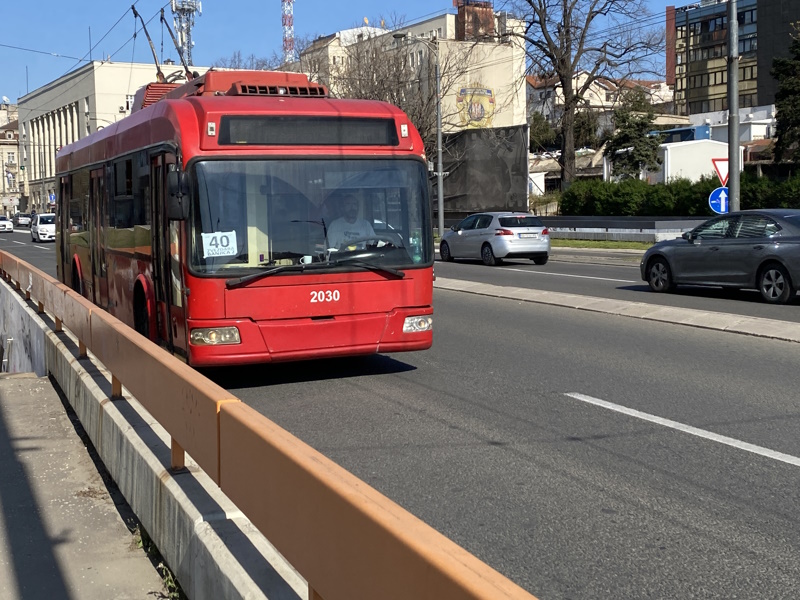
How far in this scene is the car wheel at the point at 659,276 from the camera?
18578mm

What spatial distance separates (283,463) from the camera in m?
3.54

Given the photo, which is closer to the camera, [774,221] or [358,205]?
[358,205]

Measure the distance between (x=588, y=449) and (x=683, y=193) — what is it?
3768 cm

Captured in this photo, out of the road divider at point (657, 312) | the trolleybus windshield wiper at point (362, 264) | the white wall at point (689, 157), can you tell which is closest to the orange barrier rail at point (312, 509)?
the trolleybus windshield wiper at point (362, 264)

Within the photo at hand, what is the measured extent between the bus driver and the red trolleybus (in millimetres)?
12

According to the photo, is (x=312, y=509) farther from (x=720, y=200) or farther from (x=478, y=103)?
(x=478, y=103)

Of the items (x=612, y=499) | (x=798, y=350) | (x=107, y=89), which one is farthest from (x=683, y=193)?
(x=107, y=89)

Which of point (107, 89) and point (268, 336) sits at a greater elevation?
point (107, 89)

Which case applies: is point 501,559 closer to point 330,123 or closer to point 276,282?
point 276,282

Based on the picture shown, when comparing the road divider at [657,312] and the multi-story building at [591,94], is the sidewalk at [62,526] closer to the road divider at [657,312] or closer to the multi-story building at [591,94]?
the road divider at [657,312]

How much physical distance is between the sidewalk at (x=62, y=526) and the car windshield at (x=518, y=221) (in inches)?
790

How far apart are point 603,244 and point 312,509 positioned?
116 feet

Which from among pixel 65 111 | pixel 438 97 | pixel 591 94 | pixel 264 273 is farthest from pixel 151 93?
pixel 65 111

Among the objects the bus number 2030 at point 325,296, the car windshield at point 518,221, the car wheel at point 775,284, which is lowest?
the car wheel at point 775,284
